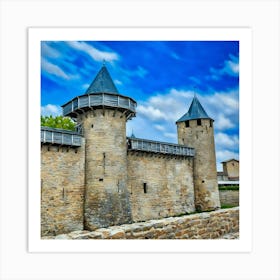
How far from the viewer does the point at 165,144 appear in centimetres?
1211

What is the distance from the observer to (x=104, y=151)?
9.71 metres

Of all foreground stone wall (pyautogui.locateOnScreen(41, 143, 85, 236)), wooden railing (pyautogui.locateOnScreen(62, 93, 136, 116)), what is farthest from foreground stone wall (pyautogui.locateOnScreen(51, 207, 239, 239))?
wooden railing (pyautogui.locateOnScreen(62, 93, 136, 116))

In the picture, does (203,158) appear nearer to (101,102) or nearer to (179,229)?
(101,102)

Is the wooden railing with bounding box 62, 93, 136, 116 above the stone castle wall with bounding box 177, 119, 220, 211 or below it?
above

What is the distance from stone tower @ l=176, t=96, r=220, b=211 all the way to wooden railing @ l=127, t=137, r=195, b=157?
422mm

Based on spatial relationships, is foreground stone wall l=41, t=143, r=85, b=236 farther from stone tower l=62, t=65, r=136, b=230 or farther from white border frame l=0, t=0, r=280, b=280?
white border frame l=0, t=0, r=280, b=280

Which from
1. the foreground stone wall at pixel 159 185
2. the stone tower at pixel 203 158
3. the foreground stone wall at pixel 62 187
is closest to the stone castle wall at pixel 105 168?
the foreground stone wall at pixel 62 187

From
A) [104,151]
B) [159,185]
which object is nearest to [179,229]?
[104,151]

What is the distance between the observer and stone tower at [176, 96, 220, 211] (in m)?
13.2

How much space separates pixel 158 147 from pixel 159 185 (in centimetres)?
146

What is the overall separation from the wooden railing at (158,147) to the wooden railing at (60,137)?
6.13 feet
